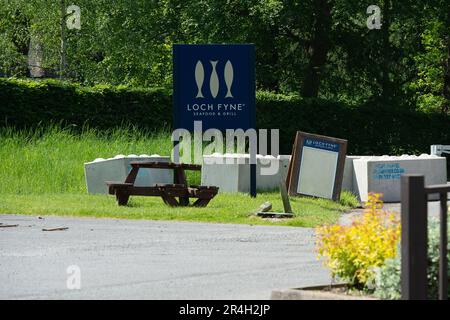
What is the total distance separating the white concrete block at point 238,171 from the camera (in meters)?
22.0

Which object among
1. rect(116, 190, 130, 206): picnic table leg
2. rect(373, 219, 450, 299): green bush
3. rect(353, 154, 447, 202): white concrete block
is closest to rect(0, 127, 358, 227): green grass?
rect(116, 190, 130, 206): picnic table leg

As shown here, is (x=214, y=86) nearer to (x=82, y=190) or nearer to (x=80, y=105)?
(x=82, y=190)

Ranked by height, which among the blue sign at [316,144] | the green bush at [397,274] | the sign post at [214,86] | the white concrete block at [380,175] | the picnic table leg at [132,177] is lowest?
the white concrete block at [380,175]

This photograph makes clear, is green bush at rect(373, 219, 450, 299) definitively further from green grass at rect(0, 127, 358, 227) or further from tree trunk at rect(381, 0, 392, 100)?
tree trunk at rect(381, 0, 392, 100)

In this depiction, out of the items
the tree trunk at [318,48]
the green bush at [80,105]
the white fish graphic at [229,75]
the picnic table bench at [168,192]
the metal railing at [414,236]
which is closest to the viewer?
the metal railing at [414,236]

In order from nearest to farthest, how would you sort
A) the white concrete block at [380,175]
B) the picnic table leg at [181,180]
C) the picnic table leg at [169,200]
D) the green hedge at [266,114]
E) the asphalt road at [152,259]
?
1. the asphalt road at [152,259]
2. the picnic table leg at [169,200]
3. the picnic table leg at [181,180]
4. the white concrete block at [380,175]
5. the green hedge at [266,114]

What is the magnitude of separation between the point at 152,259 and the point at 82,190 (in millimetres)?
9791

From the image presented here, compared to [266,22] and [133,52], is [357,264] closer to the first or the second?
[266,22]

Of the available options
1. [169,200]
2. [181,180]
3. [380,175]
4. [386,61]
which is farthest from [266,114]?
[169,200]

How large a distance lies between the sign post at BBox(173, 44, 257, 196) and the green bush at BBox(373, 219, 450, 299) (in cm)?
1300

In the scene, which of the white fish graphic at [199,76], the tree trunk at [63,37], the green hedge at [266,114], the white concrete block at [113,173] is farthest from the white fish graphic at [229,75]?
the tree trunk at [63,37]

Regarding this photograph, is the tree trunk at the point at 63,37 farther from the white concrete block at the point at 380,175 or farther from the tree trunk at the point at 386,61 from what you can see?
the white concrete block at the point at 380,175
